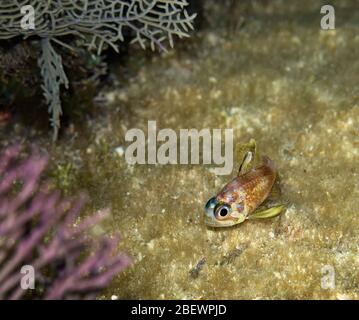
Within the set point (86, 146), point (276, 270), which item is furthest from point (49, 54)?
point (276, 270)

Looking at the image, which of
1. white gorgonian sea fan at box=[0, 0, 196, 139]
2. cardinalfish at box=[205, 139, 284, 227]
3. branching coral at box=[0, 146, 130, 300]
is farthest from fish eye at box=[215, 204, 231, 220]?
white gorgonian sea fan at box=[0, 0, 196, 139]

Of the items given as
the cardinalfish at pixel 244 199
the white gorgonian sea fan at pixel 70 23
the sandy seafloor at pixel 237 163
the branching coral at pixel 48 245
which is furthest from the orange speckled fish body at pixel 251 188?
the white gorgonian sea fan at pixel 70 23

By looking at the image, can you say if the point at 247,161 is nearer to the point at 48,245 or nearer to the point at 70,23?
the point at 48,245

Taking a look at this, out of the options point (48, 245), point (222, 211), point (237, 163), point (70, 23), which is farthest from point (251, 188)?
point (70, 23)

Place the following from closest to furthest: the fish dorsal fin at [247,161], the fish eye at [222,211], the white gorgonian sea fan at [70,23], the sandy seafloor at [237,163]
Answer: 1. the fish eye at [222,211]
2. the sandy seafloor at [237,163]
3. the fish dorsal fin at [247,161]
4. the white gorgonian sea fan at [70,23]

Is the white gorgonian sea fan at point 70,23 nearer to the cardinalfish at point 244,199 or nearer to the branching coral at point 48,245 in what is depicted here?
the branching coral at point 48,245

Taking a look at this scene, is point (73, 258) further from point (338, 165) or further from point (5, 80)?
point (338, 165)
